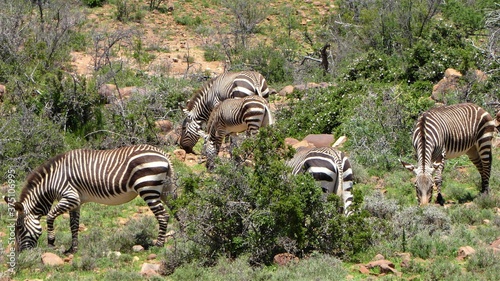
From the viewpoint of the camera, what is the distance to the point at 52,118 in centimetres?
1766

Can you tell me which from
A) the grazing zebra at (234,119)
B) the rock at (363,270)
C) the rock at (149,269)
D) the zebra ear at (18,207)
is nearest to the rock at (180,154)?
the grazing zebra at (234,119)

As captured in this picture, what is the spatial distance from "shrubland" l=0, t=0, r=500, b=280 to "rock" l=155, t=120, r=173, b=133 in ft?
1.18

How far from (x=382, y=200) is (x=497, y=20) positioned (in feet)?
35.3

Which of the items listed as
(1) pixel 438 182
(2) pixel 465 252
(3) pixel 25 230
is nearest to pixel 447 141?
(1) pixel 438 182

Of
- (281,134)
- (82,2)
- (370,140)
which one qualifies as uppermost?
(281,134)

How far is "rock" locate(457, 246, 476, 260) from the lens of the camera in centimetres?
1025

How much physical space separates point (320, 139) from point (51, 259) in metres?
8.37

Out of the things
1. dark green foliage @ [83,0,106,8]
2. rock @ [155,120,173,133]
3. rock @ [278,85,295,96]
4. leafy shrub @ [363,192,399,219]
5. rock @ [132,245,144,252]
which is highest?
leafy shrub @ [363,192,399,219]

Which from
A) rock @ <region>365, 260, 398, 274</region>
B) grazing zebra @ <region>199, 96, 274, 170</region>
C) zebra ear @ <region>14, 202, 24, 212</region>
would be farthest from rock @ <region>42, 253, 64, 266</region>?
grazing zebra @ <region>199, 96, 274, 170</region>

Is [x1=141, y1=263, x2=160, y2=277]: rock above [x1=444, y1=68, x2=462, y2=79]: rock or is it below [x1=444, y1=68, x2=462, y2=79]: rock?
below

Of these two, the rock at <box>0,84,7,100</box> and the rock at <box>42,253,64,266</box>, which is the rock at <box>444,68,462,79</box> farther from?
the rock at <box>42,253,64,266</box>

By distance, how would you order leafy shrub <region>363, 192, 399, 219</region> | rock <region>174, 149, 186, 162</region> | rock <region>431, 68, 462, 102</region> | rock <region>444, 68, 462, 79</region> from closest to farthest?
leafy shrub <region>363, 192, 399, 219</region>, rock <region>174, 149, 186, 162</region>, rock <region>431, 68, 462, 102</region>, rock <region>444, 68, 462, 79</region>

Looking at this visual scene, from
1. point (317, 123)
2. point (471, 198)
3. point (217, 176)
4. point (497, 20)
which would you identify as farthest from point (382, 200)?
point (497, 20)

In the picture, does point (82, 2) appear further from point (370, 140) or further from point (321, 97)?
point (370, 140)
